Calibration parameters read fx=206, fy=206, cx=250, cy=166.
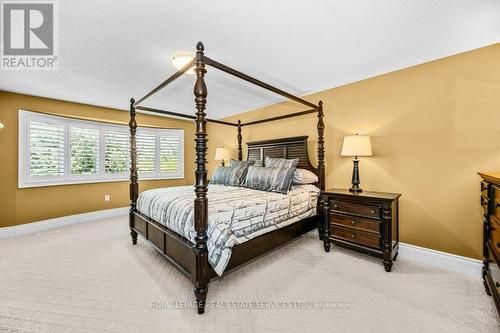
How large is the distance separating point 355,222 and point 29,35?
3.93 metres

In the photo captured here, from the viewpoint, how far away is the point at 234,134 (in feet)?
16.6

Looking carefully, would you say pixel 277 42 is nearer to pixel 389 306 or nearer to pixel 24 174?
pixel 389 306

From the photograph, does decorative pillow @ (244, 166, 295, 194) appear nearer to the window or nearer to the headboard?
the headboard

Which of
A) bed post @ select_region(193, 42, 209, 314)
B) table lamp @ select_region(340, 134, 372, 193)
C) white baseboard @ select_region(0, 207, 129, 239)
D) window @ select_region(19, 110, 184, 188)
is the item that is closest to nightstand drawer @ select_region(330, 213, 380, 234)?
table lamp @ select_region(340, 134, 372, 193)

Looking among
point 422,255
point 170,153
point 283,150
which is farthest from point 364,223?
point 170,153

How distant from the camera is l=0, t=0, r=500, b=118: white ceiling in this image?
5.37 feet

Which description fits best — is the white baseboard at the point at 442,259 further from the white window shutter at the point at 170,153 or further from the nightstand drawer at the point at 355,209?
the white window shutter at the point at 170,153

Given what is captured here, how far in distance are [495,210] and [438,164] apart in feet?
3.07

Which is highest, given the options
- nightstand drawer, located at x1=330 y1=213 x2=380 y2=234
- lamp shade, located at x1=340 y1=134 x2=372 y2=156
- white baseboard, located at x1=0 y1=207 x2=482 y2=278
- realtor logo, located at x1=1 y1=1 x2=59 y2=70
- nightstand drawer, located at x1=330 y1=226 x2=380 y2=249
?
realtor logo, located at x1=1 y1=1 x2=59 y2=70

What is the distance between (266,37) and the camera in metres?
2.01

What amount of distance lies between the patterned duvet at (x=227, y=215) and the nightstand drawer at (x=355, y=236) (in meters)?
0.45

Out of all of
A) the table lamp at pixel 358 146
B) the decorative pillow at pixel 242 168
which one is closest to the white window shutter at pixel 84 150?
the decorative pillow at pixel 242 168

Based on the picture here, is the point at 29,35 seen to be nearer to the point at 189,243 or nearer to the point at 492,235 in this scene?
the point at 189,243

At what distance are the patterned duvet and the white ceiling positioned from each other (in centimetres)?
165
